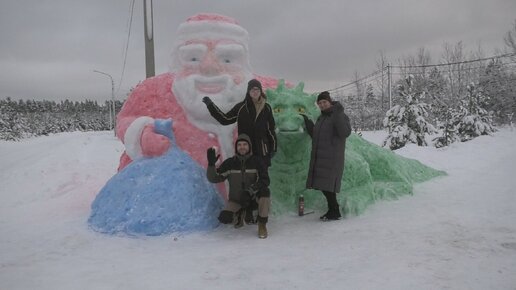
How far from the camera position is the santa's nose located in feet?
15.8

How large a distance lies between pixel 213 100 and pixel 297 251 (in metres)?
2.07

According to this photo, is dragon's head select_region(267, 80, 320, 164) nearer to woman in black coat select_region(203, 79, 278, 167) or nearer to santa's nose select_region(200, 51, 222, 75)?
woman in black coat select_region(203, 79, 278, 167)

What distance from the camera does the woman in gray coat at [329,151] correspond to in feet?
14.9

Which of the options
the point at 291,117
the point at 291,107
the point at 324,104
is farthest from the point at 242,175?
the point at 324,104

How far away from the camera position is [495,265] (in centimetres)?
296

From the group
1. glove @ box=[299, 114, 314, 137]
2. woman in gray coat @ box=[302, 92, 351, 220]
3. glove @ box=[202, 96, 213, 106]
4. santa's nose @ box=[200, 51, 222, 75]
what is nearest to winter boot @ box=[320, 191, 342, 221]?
woman in gray coat @ box=[302, 92, 351, 220]

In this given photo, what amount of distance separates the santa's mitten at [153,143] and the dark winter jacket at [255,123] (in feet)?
2.16

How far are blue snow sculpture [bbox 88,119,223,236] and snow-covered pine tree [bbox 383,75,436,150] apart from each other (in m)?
11.9

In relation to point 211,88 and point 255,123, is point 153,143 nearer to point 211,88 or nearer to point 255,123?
point 211,88

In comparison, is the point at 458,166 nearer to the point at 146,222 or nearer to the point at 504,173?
the point at 504,173

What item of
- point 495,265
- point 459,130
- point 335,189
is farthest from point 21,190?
point 459,130

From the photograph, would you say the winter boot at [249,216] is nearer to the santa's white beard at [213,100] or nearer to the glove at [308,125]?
the santa's white beard at [213,100]

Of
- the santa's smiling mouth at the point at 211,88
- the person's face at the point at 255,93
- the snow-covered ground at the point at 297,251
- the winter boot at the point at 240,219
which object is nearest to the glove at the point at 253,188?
the winter boot at the point at 240,219

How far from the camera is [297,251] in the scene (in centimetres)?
355
